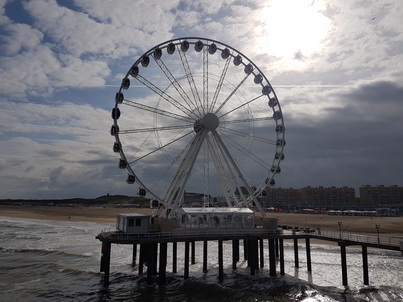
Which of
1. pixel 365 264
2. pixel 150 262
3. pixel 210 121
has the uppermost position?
pixel 210 121

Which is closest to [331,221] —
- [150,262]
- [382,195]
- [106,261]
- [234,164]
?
[234,164]

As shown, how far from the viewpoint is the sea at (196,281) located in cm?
2491

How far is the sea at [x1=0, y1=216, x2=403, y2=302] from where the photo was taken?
981 inches

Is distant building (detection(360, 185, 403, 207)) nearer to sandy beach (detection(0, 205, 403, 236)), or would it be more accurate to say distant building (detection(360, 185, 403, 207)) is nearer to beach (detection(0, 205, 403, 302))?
sandy beach (detection(0, 205, 403, 236))

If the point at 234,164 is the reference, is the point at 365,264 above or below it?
A: below

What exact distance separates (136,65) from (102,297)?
69.1 feet

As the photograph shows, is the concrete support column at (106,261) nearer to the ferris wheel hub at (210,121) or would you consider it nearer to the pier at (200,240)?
the pier at (200,240)

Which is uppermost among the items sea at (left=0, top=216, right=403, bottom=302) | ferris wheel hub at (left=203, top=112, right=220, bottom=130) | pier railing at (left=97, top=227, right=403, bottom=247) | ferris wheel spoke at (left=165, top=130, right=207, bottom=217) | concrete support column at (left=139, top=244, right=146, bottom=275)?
ferris wheel hub at (left=203, top=112, right=220, bottom=130)

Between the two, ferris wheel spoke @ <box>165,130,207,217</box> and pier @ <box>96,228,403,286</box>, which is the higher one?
ferris wheel spoke @ <box>165,130,207,217</box>

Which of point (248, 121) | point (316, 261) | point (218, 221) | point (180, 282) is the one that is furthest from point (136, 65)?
point (316, 261)

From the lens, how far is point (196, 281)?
28125mm

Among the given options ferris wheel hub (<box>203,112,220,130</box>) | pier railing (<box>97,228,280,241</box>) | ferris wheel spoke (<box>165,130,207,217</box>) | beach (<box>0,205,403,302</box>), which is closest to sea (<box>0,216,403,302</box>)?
beach (<box>0,205,403,302</box>)

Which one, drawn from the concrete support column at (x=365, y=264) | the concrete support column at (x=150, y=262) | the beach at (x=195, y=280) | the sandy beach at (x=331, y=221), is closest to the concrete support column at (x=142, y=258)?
the beach at (x=195, y=280)

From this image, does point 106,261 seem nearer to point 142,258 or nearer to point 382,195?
point 142,258
